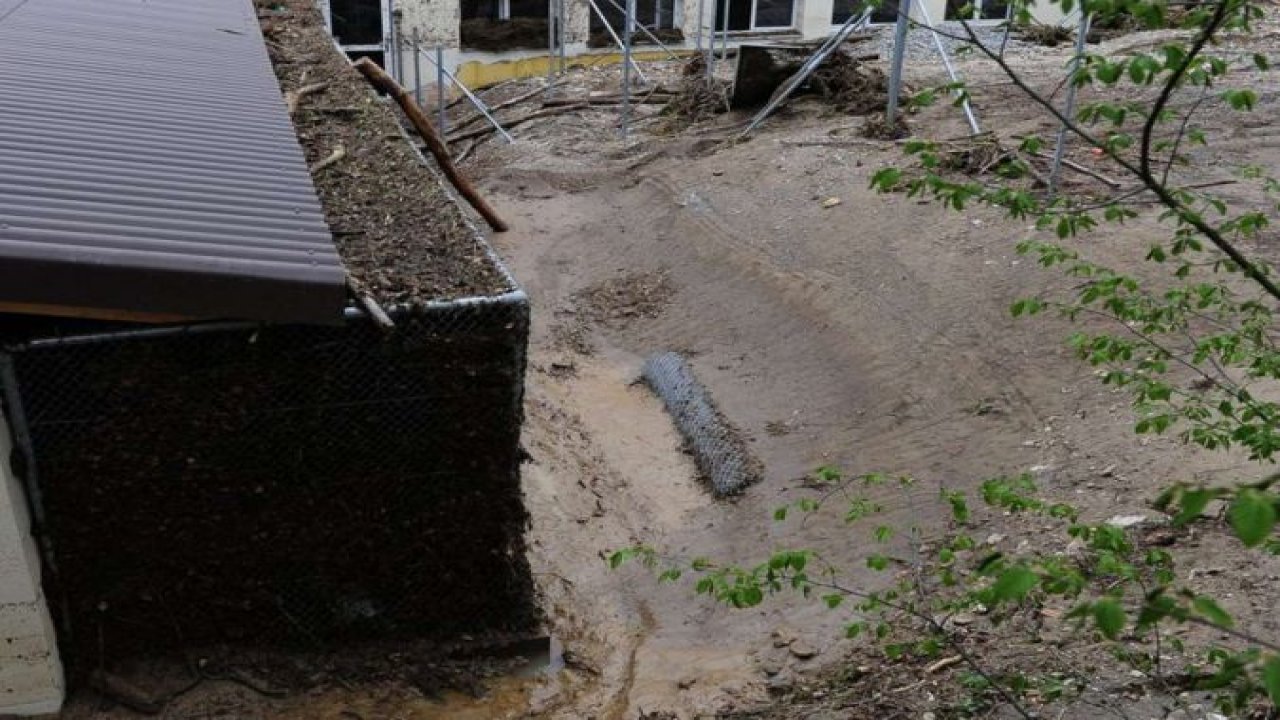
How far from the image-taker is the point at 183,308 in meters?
4.35

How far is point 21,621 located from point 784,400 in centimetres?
641

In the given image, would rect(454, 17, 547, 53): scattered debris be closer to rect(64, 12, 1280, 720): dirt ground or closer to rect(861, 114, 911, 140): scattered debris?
rect(64, 12, 1280, 720): dirt ground

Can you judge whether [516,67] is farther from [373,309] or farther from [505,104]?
[373,309]

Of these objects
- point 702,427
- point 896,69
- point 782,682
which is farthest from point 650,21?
point 782,682

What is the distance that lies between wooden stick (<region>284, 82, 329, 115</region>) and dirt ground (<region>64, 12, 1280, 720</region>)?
11.0ft

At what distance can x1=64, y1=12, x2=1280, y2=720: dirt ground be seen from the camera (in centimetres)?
597

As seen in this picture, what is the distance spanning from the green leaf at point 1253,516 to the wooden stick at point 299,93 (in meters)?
8.91

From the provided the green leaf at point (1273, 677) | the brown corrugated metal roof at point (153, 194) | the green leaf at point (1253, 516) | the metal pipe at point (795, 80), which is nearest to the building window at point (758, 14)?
the metal pipe at point (795, 80)

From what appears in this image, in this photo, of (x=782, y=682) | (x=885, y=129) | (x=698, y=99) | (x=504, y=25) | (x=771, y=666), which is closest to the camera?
(x=782, y=682)

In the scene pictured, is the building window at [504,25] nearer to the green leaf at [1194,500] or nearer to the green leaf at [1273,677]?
the green leaf at [1194,500]

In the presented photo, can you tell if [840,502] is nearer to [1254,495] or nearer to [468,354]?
[468,354]

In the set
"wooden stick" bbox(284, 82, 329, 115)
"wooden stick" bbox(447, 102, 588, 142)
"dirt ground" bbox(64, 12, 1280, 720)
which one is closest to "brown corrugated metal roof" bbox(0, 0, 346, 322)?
"wooden stick" bbox(284, 82, 329, 115)

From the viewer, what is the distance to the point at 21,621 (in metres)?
5.13

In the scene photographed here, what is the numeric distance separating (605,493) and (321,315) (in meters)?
4.81
